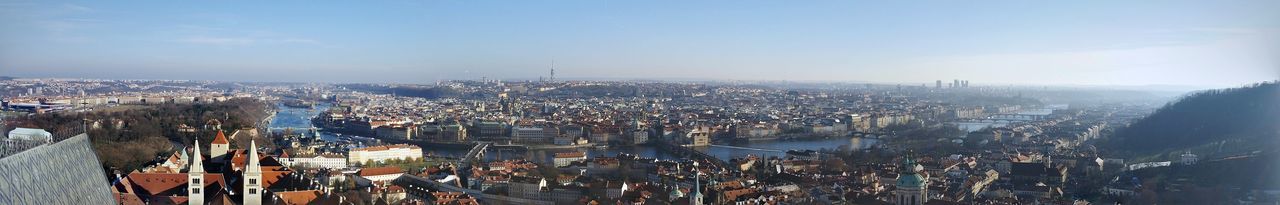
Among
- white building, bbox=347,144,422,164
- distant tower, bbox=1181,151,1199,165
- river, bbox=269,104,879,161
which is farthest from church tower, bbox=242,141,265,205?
distant tower, bbox=1181,151,1199,165

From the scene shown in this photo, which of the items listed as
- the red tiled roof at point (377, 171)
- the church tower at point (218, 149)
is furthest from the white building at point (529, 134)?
the church tower at point (218, 149)

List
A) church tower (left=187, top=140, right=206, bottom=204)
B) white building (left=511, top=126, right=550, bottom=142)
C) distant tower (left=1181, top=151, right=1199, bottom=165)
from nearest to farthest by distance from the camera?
church tower (left=187, top=140, right=206, bottom=204) → distant tower (left=1181, top=151, right=1199, bottom=165) → white building (left=511, top=126, right=550, bottom=142)

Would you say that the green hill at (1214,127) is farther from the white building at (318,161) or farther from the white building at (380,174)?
the white building at (318,161)

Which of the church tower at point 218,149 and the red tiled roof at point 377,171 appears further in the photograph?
the red tiled roof at point 377,171

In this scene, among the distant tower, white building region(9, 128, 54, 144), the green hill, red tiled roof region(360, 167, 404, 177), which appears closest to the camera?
white building region(9, 128, 54, 144)

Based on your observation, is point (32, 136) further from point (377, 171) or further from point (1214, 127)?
point (1214, 127)

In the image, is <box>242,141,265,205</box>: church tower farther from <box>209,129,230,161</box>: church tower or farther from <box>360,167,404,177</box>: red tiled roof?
<box>360,167,404,177</box>: red tiled roof

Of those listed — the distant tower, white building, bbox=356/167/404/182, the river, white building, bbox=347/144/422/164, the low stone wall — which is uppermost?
the low stone wall
